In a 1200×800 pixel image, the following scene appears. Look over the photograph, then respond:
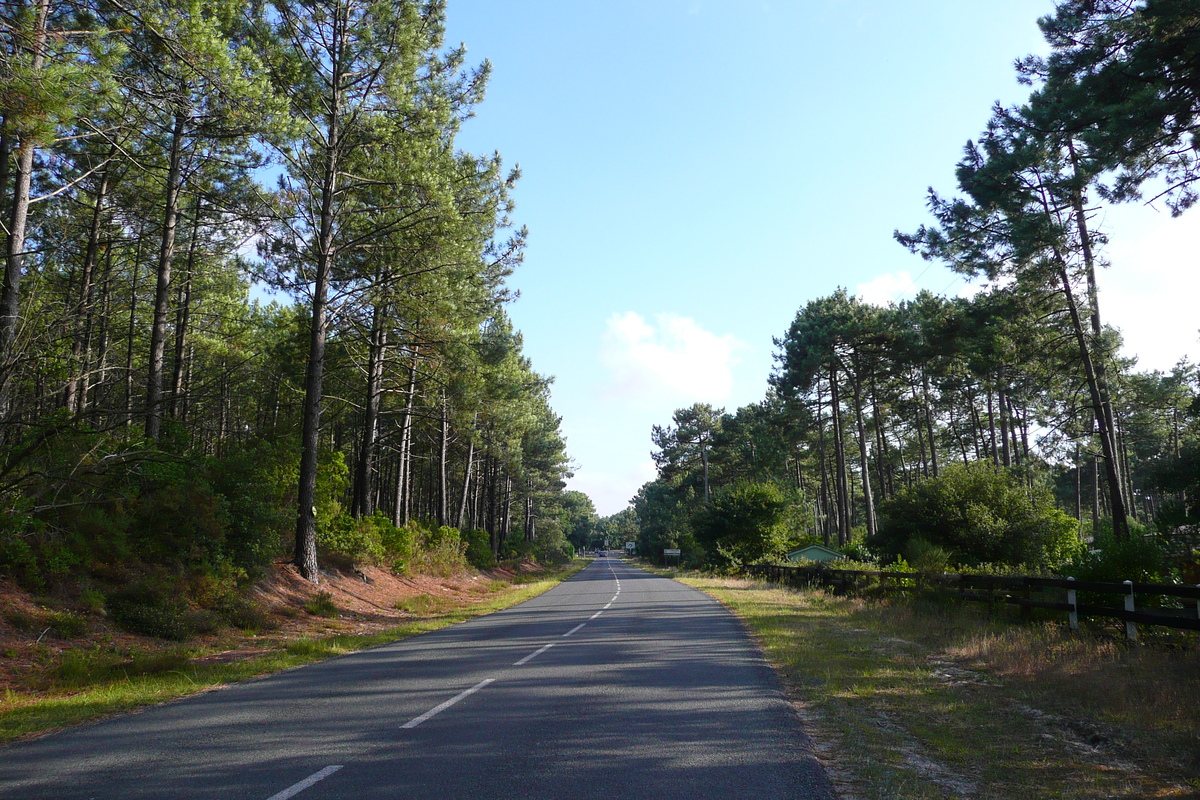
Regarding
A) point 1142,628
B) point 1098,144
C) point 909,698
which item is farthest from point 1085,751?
point 1098,144

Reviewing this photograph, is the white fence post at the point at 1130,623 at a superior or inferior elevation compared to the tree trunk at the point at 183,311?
inferior

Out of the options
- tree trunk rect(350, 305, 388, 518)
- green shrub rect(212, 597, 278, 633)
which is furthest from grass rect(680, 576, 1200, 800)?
tree trunk rect(350, 305, 388, 518)

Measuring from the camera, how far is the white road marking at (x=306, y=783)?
4.91 meters

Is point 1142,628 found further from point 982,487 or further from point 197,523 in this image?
point 197,523

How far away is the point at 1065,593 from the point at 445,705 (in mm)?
10824

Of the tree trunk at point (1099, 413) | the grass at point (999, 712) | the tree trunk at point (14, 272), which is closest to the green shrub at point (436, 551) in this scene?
the tree trunk at point (14, 272)

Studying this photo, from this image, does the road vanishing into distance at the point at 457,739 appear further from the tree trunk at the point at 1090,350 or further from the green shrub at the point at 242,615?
the tree trunk at the point at 1090,350

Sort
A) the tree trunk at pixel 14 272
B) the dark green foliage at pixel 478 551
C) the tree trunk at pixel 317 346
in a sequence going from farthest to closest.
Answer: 1. the dark green foliage at pixel 478 551
2. the tree trunk at pixel 317 346
3. the tree trunk at pixel 14 272

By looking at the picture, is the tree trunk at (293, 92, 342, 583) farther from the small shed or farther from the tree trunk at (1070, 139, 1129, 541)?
the small shed

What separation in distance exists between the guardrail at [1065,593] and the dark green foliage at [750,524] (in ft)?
72.1

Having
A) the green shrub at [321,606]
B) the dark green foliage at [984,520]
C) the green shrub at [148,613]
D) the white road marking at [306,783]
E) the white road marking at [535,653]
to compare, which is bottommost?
the white road marking at [535,653]

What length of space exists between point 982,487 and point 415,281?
2028 centimetres

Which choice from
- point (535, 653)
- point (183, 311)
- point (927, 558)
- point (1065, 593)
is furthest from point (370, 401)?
point (1065, 593)

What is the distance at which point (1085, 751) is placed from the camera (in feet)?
20.2
